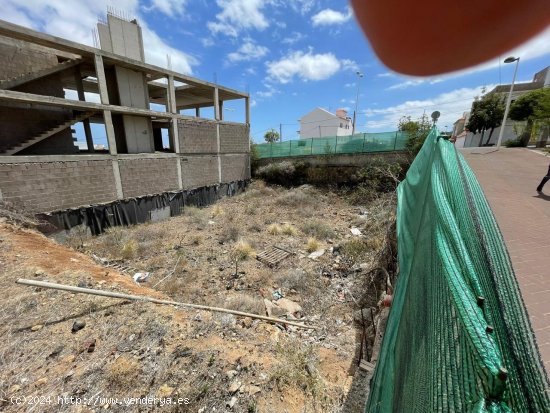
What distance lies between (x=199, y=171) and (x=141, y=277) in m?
→ 9.15

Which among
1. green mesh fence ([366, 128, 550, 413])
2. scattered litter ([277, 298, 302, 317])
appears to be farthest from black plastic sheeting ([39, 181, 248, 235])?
green mesh fence ([366, 128, 550, 413])

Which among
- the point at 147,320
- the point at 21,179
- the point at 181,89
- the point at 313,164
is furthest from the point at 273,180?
the point at 147,320

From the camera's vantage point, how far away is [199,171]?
46.2ft

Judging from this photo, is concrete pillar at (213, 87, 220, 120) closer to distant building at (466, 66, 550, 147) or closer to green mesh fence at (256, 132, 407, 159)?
green mesh fence at (256, 132, 407, 159)

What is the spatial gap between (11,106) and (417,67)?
14.0 metres

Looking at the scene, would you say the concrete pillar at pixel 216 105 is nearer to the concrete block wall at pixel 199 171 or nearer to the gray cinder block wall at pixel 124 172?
the gray cinder block wall at pixel 124 172

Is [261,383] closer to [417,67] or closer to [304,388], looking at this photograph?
[304,388]

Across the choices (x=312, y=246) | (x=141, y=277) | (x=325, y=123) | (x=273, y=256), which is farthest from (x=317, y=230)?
(x=325, y=123)

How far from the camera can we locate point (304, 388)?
9.22 ft

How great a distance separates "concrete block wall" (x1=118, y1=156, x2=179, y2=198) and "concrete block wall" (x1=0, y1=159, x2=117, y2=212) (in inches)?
22.6

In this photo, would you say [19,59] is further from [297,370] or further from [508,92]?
[508,92]

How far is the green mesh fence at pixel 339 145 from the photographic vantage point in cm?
1455

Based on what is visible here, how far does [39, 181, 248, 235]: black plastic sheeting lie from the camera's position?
887 cm

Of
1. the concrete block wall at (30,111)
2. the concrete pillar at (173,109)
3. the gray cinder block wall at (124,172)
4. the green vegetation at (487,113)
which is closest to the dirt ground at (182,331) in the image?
the gray cinder block wall at (124,172)
